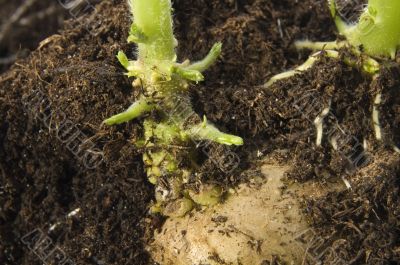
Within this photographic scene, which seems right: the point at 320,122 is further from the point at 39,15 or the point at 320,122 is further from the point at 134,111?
the point at 39,15

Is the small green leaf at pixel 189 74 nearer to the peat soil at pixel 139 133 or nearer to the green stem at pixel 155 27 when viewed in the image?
the green stem at pixel 155 27

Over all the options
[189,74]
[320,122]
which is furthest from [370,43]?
[189,74]

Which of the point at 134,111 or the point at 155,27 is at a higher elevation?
the point at 155,27

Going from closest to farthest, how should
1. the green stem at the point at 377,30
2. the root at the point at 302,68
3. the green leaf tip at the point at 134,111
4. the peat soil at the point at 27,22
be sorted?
the green leaf tip at the point at 134,111 → the green stem at the point at 377,30 → the root at the point at 302,68 → the peat soil at the point at 27,22

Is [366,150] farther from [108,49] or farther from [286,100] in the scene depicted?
[108,49]

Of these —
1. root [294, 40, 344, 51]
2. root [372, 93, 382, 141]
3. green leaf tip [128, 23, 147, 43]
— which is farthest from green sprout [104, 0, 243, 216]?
root [372, 93, 382, 141]

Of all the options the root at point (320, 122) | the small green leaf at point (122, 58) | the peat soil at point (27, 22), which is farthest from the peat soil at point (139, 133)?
the peat soil at point (27, 22)
